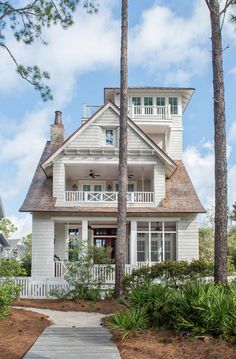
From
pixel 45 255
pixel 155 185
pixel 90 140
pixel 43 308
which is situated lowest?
pixel 43 308

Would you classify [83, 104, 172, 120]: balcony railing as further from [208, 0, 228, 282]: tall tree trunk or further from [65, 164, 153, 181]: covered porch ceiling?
[208, 0, 228, 282]: tall tree trunk

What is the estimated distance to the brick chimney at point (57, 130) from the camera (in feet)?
95.7

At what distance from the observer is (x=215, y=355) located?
7434 millimetres

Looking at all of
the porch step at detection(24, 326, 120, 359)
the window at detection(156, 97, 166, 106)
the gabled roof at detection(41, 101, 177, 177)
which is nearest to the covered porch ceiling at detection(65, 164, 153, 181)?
the gabled roof at detection(41, 101, 177, 177)

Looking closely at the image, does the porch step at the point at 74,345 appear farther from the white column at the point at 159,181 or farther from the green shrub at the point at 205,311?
the white column at the point at 159,181

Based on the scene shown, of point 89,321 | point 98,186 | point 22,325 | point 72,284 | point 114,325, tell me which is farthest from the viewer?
point 98,186

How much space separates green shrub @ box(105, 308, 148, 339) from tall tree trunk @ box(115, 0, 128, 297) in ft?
24.9

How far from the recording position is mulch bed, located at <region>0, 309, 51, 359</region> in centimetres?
811

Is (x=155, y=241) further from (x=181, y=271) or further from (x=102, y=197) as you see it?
(x=181, y=271)

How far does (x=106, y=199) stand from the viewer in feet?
82.2

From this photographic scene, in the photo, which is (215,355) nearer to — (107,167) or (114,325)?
(114,325)

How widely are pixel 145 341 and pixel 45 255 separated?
1574cm

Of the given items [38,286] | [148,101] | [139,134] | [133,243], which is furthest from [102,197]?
[148,101]

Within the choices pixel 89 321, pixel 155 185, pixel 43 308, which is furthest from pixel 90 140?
pixel 89 321
